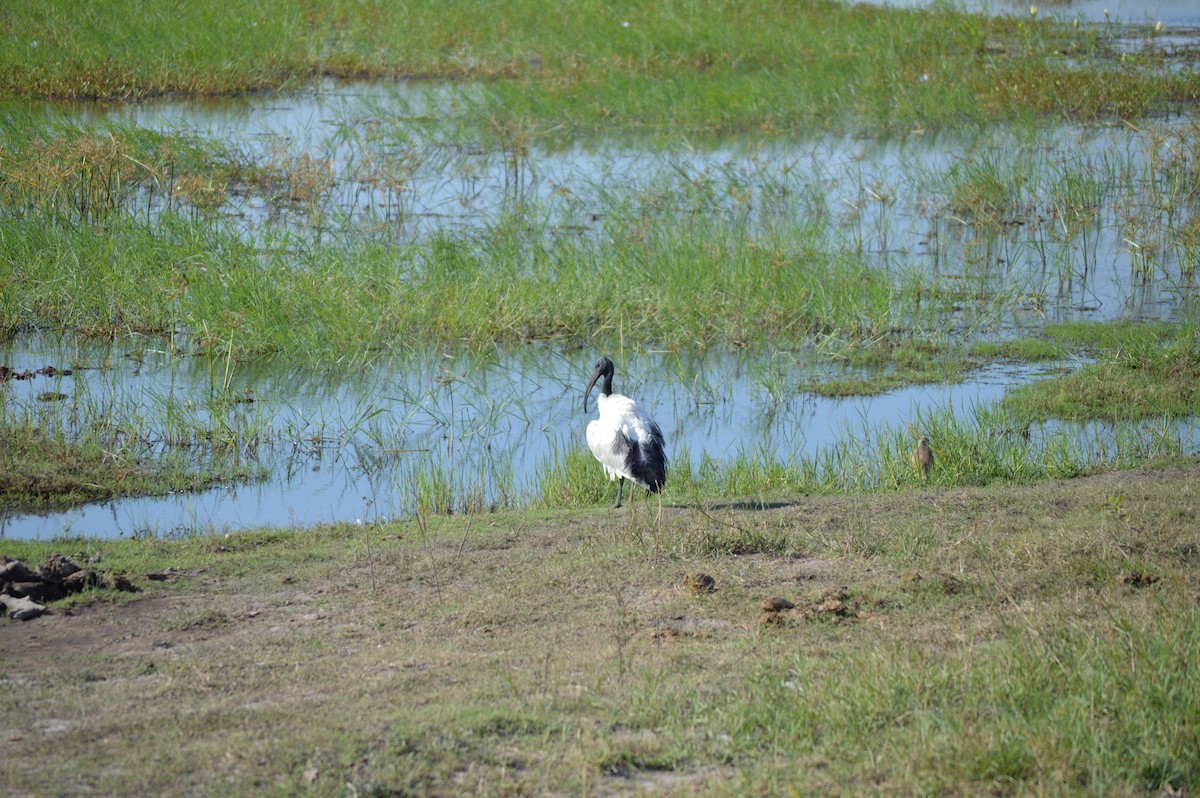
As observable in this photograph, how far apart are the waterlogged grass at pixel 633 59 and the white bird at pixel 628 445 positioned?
1052 cm

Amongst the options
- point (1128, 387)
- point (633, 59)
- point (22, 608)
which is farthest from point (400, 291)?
point (633, 59)

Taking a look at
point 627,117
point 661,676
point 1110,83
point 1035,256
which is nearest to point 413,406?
point 661,676

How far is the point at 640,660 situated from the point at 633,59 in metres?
18.6

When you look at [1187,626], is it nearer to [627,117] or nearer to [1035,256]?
[1035,256]

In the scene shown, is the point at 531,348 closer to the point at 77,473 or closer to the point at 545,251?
the point at 545,251

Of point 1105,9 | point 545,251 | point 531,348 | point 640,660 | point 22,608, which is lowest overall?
point 640,660

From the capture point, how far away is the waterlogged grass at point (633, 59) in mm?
19047

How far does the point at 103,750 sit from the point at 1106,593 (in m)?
→ 3.48

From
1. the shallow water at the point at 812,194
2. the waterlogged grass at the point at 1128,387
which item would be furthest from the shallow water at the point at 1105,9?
the waterlogged grass at the point at 1128,387

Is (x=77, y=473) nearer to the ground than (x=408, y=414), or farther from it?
nearer to the ground

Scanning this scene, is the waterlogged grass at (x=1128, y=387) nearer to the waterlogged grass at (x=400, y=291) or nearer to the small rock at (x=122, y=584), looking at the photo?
the waterlogged grass at (x=400, y=291)

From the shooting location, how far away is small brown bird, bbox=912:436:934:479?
24.9 ft

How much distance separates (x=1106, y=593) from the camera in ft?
16.1

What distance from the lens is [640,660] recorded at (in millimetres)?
4477
